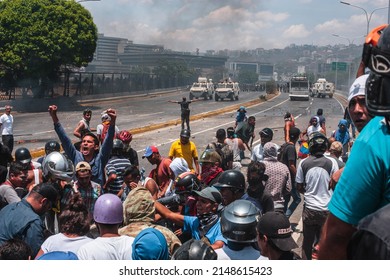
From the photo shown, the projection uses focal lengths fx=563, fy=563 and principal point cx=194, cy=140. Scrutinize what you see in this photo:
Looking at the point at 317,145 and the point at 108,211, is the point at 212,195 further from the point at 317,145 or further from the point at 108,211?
the point at 317,145

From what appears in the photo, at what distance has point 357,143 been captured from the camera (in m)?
1.70

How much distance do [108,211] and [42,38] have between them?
35.5 meters

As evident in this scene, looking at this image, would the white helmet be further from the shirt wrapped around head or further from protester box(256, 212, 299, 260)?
protester box(256, 212, 299, 260)

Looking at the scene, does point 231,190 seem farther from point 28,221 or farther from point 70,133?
point 70,133

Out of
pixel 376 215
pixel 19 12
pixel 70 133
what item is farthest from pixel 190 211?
pixel 19 12

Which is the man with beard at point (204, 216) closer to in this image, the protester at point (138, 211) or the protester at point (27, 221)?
the protester at point (138, 211)

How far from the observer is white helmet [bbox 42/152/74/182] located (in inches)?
218

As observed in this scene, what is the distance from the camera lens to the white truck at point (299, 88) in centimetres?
5312

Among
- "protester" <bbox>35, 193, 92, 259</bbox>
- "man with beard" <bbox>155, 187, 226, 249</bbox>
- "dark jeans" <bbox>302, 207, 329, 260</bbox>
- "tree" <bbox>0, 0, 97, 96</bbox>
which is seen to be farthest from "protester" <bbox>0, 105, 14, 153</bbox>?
"tree" <bbox>0, 0, 97, 96</bbox>

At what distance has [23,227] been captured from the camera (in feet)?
13.6

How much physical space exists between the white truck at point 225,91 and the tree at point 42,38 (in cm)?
1356

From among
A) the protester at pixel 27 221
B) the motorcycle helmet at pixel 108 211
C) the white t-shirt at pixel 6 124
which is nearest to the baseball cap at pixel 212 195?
the motorcycle helmet at pixel 108 211

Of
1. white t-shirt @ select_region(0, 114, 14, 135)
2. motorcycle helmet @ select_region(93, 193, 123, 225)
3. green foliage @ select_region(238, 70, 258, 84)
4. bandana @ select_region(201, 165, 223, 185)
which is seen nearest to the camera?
motorcycle helmet @ select_region(93, 193, 123, 225)

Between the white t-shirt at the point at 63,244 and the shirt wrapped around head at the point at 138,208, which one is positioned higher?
the shirt wrapped around head at the point at 138,208
